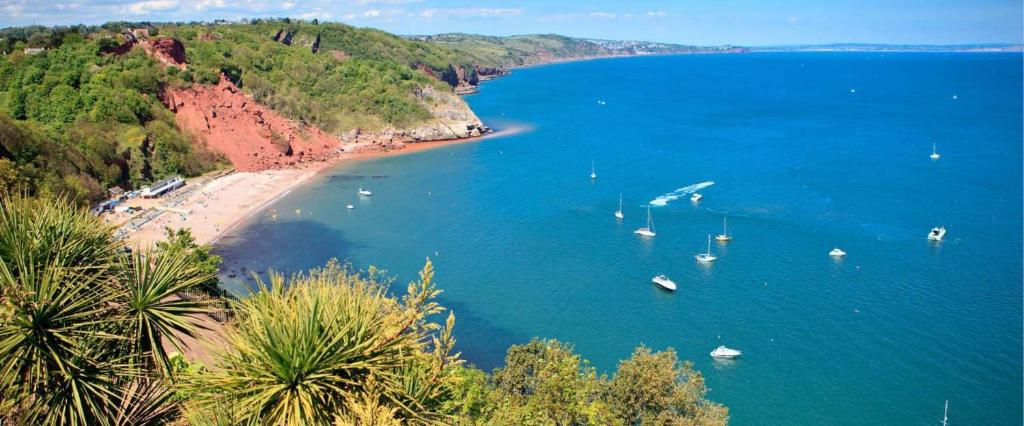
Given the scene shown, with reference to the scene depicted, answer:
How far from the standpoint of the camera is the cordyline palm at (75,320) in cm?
981

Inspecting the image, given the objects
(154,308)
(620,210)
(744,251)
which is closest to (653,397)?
(154,308)

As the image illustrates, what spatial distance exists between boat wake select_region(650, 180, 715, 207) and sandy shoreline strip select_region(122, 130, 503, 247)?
3975cm

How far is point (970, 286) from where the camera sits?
4756 cm

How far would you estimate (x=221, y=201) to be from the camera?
6950 centimetres

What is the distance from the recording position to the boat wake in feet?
227

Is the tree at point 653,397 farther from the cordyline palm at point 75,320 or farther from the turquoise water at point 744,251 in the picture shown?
the cordyline palm at point 75,320

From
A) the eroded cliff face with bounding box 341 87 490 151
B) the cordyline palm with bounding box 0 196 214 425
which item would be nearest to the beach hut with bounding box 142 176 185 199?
the eroded cliff face with bounding box 341 87 490 151

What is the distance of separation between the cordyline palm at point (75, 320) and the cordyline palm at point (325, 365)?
5.05 ft

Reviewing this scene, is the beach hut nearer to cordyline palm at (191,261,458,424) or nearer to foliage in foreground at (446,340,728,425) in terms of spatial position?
foliage in foreground at (446,340,728,425)

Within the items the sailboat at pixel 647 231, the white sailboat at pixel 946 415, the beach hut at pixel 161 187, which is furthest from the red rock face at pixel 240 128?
the white sailboat at pixel 946 415

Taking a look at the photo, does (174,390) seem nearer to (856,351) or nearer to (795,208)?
(856,351)

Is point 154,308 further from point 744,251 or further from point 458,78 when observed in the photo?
point 458,78

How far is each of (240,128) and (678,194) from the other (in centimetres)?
5584

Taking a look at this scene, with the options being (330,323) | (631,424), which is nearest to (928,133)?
(631,424)
